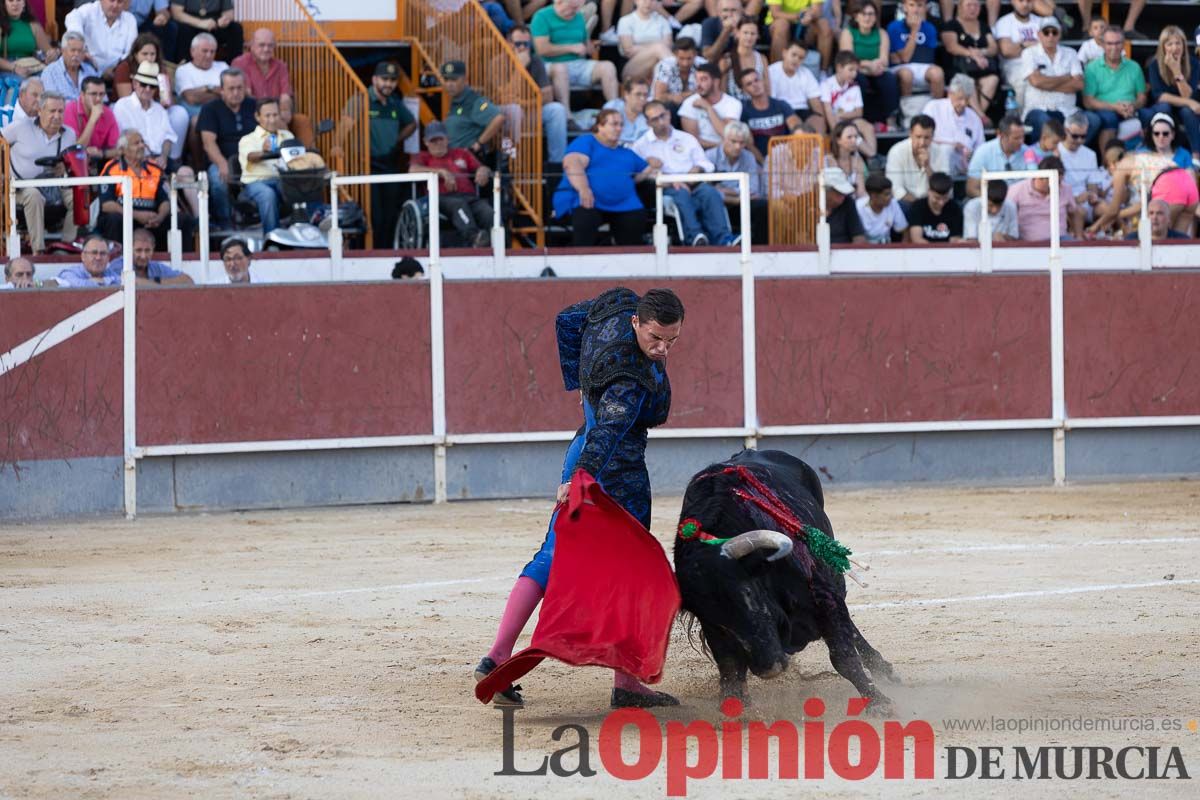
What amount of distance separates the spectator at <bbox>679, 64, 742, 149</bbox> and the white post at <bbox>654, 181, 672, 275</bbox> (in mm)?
1430

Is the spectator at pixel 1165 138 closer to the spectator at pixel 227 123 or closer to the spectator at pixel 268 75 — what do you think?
the spectator at pixel 268 75

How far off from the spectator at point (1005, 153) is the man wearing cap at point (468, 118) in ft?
12.2

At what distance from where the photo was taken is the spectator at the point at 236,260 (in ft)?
36.3

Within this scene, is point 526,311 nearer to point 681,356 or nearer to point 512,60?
point 681,356

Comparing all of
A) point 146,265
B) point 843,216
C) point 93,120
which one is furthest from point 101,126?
point 843,216

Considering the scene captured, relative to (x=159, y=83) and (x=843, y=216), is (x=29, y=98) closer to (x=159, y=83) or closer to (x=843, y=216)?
(x=159, y=83)

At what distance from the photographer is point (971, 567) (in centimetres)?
838

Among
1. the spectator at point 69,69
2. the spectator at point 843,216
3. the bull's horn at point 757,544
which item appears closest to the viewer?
the bull's horn at point 757,544

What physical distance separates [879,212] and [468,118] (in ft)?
10.1

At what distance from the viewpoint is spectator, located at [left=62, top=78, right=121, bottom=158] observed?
11875mm

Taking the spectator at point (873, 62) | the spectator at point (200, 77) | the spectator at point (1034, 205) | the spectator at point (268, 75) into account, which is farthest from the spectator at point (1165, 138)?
the spectator at point (200, 77)

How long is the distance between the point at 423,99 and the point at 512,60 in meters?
1.33

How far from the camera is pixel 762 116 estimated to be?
45.8 feet

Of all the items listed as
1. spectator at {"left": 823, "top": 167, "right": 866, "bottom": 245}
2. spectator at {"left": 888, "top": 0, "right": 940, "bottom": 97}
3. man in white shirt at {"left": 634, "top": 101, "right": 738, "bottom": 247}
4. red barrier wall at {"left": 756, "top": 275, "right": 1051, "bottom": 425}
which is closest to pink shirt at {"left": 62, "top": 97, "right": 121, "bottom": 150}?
man in white shirt at {"left": 634, "top": 101, "right": 738, "bottom": 247}
